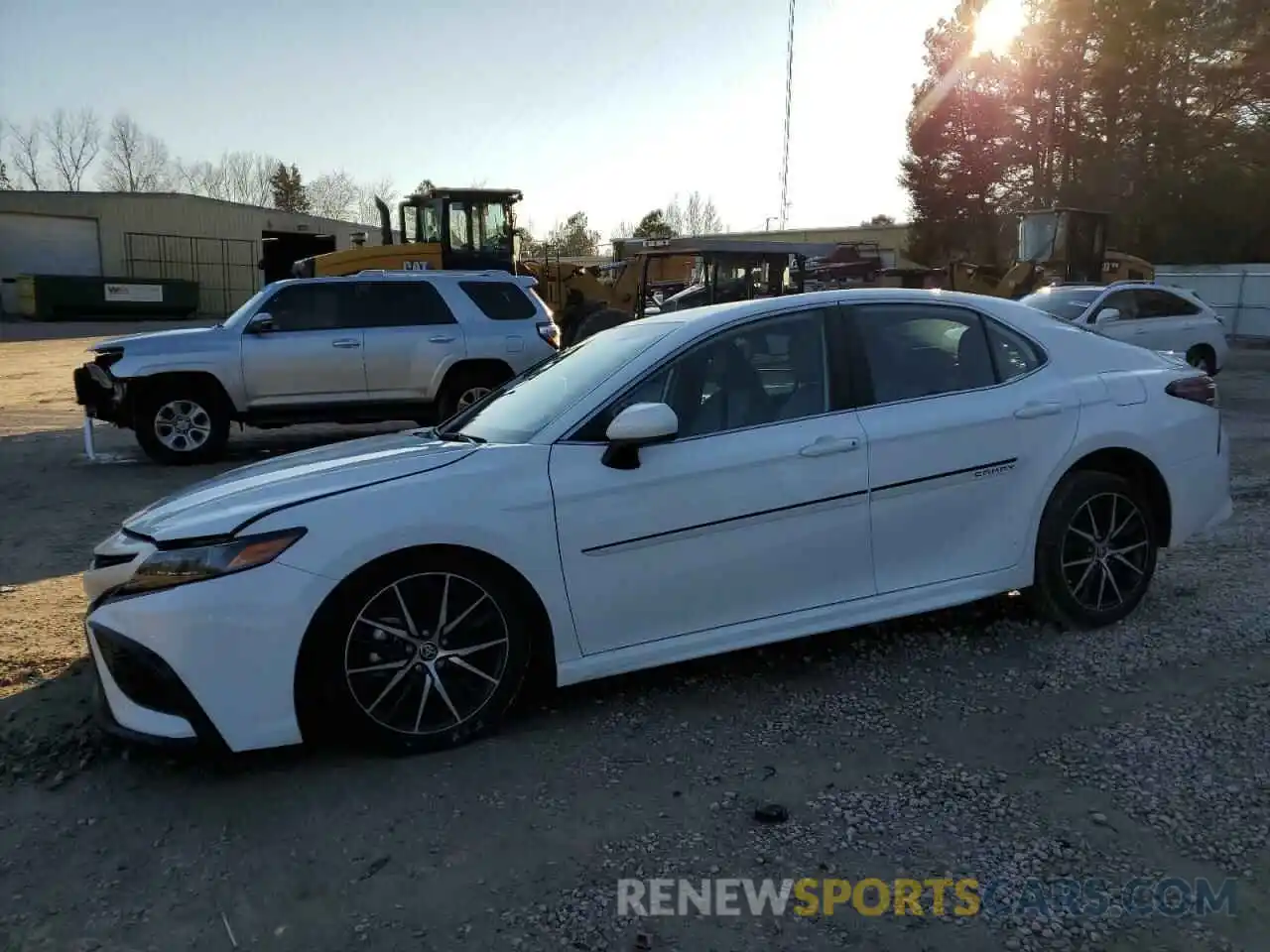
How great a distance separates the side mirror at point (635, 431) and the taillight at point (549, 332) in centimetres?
747

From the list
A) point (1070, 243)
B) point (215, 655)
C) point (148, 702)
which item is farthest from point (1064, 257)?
point (148, 702)

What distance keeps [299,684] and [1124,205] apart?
141 feet

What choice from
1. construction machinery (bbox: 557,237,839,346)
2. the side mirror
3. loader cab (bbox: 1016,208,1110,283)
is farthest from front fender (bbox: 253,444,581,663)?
loader cab (bbox: 1016,208,1110,283)

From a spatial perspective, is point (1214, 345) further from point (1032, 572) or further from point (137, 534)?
point (137, 534)

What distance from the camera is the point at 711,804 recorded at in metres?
3.17

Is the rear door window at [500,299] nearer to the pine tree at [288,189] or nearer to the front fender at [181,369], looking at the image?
the front fender at [181,369]

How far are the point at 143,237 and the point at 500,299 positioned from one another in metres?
44.3

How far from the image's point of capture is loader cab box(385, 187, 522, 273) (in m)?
18.7

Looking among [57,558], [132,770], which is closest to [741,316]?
[132,770]

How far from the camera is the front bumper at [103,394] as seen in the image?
977 cm

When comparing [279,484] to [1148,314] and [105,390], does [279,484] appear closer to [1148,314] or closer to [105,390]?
[105,390]

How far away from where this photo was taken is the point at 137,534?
3557 mm

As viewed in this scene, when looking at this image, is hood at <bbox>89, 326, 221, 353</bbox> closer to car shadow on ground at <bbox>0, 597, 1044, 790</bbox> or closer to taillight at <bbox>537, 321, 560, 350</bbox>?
taillight at <bbox>537, 321, 560, 350</bbox>

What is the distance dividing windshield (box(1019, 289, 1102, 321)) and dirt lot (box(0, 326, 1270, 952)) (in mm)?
10721
